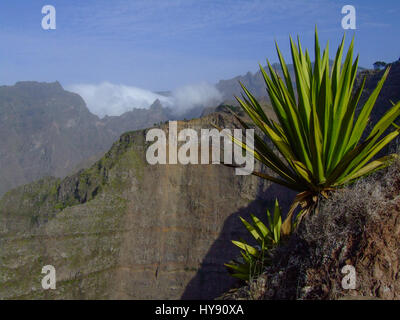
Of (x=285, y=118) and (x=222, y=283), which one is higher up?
(x=285, y=118)

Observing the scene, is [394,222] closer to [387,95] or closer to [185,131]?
[387,95]

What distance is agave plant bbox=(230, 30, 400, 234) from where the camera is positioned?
11.4 feet

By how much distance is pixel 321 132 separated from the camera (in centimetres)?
361

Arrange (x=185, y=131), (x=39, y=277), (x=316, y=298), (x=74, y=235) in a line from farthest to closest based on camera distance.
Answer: (x=185, y=131) < (x=74, y=235) < (x=39, y=277) < (x=316, y=298)

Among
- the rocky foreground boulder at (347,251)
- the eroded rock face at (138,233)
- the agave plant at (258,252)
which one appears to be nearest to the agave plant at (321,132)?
the rocky foreground boulder at (347,251)

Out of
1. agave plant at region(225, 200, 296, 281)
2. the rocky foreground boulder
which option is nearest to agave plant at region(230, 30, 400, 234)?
the rocky foreground boulder

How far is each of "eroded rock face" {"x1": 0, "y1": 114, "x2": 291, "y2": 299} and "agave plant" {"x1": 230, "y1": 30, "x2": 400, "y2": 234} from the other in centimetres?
2936

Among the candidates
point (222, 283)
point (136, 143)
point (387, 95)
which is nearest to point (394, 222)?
point (387, 95)

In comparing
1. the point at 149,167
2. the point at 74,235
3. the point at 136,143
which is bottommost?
the point at 74,235

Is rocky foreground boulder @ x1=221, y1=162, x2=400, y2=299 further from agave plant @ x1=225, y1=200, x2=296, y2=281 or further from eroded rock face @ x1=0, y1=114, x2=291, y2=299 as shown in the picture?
eroded rock face @ x1=0, y1=114, x2=291, y2=299

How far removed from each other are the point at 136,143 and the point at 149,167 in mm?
3343
